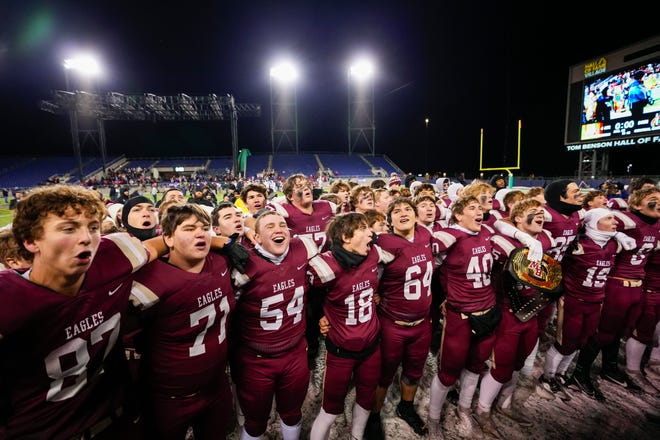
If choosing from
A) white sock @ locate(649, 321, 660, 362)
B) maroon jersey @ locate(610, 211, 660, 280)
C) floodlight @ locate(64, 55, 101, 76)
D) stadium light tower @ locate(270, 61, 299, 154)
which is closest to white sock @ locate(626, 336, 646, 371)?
white sock @ locate(649, 321, 660, 362)

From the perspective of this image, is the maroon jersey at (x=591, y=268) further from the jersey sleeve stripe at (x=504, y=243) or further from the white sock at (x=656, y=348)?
the white sock at (x=656, y=348)

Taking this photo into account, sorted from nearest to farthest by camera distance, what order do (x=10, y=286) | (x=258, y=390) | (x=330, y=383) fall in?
1. (x=10, y=286)
2. (x=258, y=390)
3. (x=330, y=383)

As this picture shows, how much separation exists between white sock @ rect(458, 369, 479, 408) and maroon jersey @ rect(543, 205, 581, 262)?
1.76 meters

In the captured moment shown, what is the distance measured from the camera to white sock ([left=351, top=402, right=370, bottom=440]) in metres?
2.77

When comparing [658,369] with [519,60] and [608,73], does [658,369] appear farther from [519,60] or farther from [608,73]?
[519,60]

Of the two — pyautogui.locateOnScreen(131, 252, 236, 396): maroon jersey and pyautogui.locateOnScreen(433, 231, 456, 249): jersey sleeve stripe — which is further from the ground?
pyautogui.locateOnScreen(433, 231, 456, 249): jersey sleeve stripe

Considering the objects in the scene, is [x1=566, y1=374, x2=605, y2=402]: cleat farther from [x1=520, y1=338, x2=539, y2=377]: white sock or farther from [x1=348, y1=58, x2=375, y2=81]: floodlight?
[x1=348, y1=58, x2=375, y2=81]: floodlight

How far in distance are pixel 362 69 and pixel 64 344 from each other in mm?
41804

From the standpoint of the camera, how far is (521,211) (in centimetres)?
320

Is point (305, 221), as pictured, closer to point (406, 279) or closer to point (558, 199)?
point (406, 279)

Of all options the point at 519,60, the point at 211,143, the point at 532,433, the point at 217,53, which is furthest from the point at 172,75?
the point at 532,433

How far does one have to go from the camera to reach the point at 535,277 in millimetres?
2764

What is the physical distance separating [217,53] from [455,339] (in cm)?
4443

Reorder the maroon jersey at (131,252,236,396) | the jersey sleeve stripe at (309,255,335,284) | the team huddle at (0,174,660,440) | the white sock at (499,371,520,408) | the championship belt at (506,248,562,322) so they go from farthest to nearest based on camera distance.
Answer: the white sock at (499,371,520,408)
the championship belt at (506,248,562,322)
the jersey sleeve stripe at (309,255,335,284)
the maroon jersey at (131,252,236,396)
the team huddle at (0,174,660,440)
